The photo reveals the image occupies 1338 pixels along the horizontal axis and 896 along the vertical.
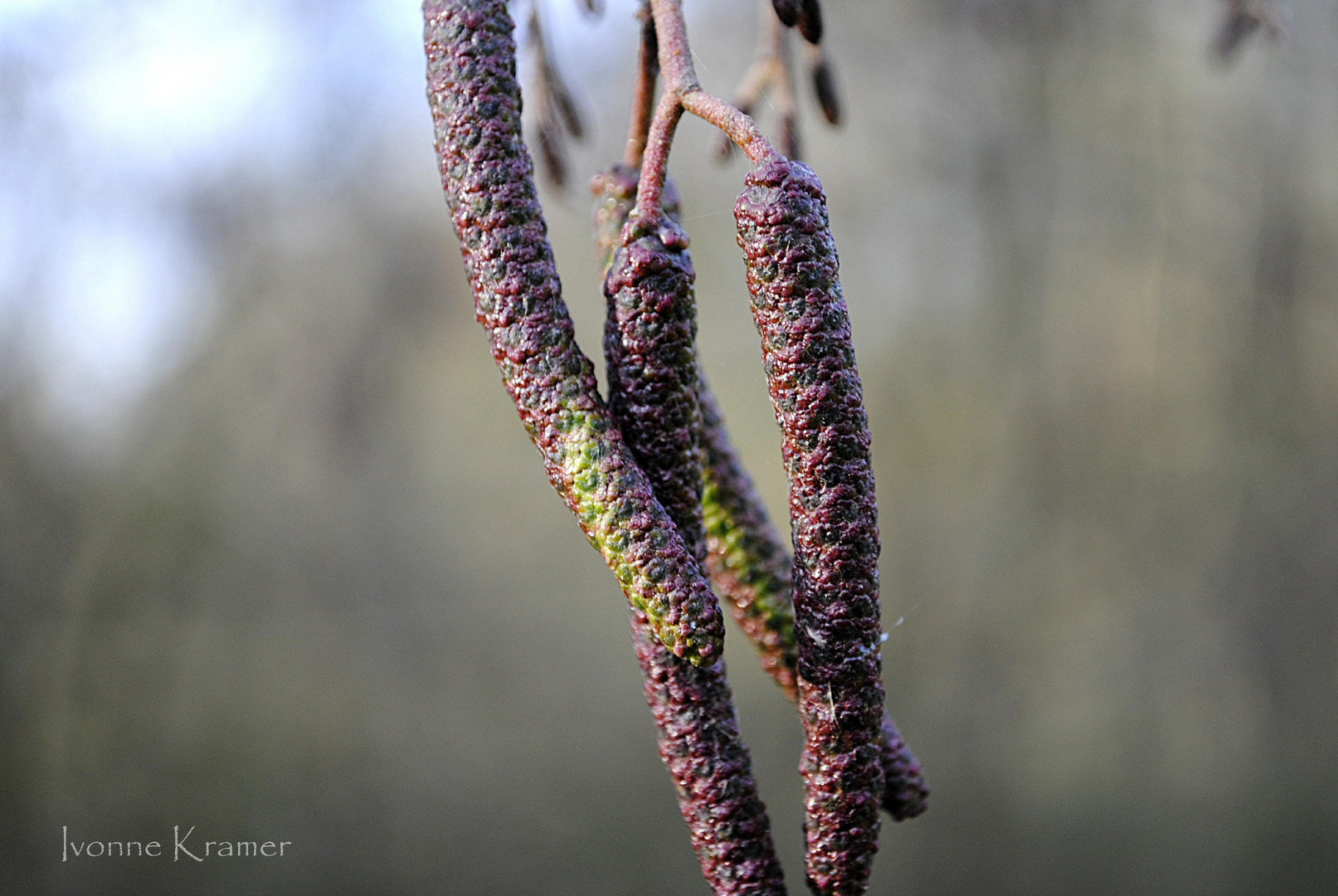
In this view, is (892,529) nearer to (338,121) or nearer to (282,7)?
(338,121)

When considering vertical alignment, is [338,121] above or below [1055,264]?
above

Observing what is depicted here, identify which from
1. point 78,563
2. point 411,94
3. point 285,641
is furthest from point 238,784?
point 411,94

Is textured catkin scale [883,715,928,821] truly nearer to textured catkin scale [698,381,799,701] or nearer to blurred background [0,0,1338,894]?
textured catkin scale [698,381,799,701]

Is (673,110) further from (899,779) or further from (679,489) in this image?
(899,779)
